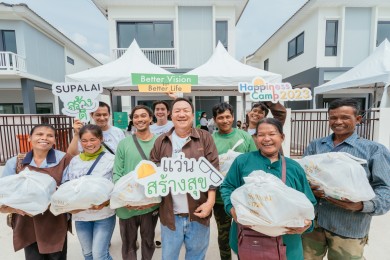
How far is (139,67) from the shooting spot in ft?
17.4

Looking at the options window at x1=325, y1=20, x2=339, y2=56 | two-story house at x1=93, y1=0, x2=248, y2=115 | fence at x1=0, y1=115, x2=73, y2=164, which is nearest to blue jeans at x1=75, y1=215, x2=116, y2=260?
fence at x1=0, y1=115, x2=73, y2=164

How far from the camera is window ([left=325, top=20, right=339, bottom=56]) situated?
10.5 meters

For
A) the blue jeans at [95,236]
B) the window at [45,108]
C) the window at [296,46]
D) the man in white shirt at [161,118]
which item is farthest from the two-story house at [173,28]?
the blue jeans at [95,236]

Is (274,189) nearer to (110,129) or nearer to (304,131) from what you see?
(110,129)

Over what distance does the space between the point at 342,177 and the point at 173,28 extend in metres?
11.0

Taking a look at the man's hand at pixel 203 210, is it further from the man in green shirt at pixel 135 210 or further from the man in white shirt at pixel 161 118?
the man in white shirt at pixel 161 118

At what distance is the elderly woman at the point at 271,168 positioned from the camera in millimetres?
1415

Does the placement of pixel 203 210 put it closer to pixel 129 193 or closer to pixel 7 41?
pixel 129 193

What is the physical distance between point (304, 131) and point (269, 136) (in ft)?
21.9

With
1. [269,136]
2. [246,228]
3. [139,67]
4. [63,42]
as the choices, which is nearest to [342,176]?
[269,136]

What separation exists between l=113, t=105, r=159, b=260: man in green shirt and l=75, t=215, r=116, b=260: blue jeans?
135mm

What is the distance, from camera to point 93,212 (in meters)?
1.81

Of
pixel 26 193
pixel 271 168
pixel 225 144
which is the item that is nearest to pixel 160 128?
pixel 225 144

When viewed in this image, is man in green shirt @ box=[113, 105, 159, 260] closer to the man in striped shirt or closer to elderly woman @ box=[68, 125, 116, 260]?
elderly woman @ box=[68, 125, 116, 260]
